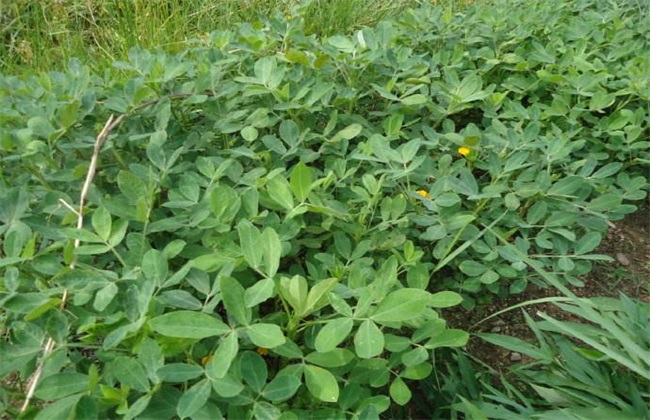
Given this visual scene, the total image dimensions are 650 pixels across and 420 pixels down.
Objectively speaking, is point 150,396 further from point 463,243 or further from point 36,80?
point 36,80

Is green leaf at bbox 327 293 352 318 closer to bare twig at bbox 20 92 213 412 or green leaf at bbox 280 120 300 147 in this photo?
bare twig at bbox 20 92 213 412

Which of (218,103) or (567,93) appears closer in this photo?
(218,103)

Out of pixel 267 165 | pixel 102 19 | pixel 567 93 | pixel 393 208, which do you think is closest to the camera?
pixel 393 208

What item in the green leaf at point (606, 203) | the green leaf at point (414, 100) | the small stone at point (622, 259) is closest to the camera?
the green leaf at point (606, 203)

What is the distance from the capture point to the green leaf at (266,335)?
3.14 feet

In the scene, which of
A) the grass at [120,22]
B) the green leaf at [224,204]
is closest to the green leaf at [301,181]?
→ the green leaf at [224,204]

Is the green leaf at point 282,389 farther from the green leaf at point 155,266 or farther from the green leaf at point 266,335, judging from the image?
the green leaf at point 155,266

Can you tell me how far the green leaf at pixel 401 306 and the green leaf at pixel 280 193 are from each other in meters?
0.32

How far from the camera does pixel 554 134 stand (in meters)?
1.87

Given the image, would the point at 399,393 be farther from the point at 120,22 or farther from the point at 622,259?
the point at 120,22

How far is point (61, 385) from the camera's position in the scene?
996 mm

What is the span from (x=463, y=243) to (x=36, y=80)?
49.3 inches

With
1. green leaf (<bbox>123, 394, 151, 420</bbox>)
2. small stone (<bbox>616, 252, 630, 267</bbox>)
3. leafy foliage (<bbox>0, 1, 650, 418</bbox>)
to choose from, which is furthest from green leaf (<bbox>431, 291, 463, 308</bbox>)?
small stone (<bbox>616, 252, 630, 267</bbox>)

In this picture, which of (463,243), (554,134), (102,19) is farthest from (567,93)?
(102,19)
